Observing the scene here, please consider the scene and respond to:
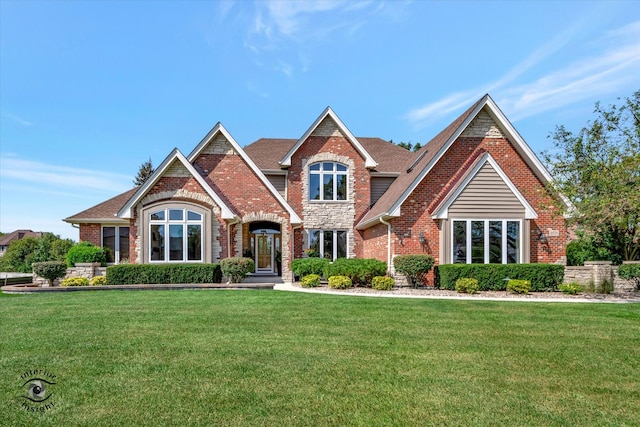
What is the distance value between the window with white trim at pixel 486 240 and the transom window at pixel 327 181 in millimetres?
8033

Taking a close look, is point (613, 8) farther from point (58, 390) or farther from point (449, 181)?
point (58, 390)

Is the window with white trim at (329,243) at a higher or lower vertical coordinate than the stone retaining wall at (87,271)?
higher

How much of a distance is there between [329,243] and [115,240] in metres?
11.4

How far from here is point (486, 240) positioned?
664 inches

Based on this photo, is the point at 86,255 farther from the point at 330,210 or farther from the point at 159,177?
the point at 330,210

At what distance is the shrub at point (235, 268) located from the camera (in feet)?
55.8

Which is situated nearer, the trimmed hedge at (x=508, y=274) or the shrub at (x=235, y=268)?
the trimmed hedge at (x=508, y=274)

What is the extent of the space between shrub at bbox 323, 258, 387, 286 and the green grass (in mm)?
5774

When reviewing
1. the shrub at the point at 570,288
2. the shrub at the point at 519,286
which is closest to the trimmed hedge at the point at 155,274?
the shrub at the point at 519,286

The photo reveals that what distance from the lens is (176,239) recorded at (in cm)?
1805

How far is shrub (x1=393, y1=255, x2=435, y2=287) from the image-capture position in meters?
16.3

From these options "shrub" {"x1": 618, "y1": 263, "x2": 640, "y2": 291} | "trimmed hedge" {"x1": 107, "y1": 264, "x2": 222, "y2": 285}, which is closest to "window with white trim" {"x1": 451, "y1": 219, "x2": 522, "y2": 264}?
"shrub" {"x1": 618, "y1": 263, "x2": 640, "y2": 291}

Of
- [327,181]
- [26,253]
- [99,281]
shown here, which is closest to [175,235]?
[99,281]
